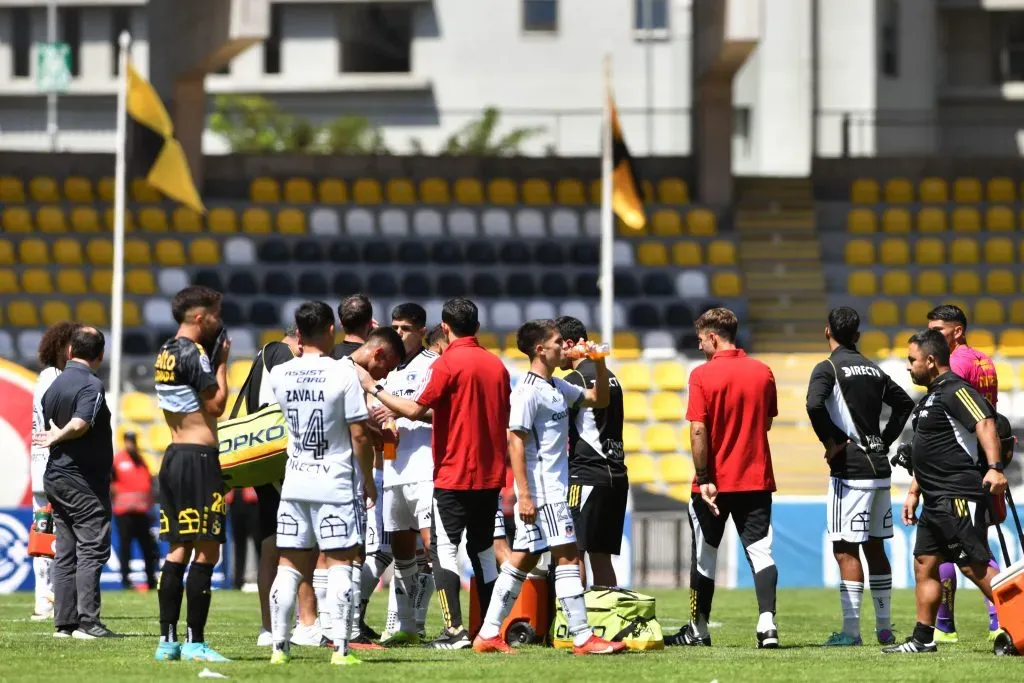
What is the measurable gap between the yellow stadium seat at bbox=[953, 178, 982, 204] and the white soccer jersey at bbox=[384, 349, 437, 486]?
2053cm

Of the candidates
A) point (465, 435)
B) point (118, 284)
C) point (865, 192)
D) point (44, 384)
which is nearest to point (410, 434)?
point (465, 435)

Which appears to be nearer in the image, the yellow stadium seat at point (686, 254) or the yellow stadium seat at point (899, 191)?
the yellow stadium seat at point (686, 254)

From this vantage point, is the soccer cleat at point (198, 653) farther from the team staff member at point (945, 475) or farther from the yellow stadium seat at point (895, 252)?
the yellow stadium seat at point (895, 252)

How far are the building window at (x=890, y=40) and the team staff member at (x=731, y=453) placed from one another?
1197 inches

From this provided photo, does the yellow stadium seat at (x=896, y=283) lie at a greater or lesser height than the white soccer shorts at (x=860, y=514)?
greater

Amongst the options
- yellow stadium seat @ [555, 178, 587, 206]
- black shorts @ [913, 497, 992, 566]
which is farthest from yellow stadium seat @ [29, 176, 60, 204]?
black shorts @ [913, 497, 992, 566]

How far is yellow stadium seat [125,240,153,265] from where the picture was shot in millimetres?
28672

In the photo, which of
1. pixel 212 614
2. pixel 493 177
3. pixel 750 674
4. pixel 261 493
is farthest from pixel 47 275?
pixel 750 674

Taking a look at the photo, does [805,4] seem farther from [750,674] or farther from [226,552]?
[750,674]

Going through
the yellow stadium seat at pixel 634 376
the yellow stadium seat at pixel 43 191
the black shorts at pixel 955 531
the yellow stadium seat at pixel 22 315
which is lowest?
the black shorts at pixel 955 531

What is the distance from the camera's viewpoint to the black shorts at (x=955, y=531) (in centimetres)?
1155

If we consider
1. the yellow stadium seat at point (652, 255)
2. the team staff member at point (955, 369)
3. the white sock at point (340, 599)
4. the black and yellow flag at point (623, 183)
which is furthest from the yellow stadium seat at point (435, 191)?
the white sock at point (340, 599)

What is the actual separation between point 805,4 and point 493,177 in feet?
44.4

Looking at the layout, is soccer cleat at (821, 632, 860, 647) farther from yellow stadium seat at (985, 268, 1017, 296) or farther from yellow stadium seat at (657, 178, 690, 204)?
yellow stadium seat at (657, 178, 690, 204)
